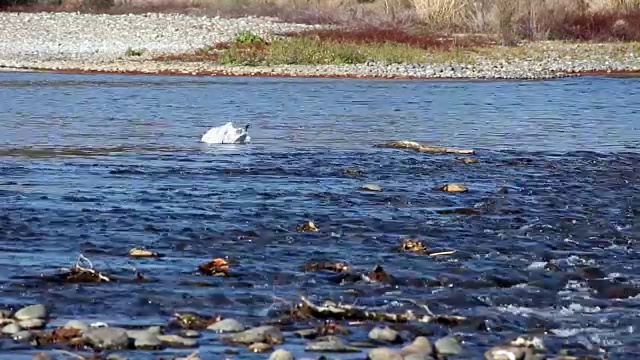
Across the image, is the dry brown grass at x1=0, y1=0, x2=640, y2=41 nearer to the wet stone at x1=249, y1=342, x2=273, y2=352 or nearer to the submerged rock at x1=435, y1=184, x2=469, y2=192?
the submerged rock at x1=435, y1=184, x2=469, y2=192

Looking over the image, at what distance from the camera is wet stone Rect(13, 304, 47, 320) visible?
22.5 feet

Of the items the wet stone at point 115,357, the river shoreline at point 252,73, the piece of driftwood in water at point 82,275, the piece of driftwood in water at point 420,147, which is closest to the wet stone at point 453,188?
the piece of driftwood in water at point 420,147

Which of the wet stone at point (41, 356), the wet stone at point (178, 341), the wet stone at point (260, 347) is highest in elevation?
the wet stone at point (41, 356)

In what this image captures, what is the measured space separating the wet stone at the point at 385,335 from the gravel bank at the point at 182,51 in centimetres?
2828

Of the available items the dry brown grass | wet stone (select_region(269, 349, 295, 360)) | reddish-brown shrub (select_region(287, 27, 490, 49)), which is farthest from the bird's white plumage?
the dry brown grass

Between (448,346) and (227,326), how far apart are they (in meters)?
1.22

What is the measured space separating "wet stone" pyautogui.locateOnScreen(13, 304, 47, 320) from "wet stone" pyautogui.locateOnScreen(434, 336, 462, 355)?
2.16 metres

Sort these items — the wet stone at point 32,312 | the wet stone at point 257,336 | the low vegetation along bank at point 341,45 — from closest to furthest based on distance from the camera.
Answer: the wet stone at point 257,336, the wet stone at point 32,312, the low vegetation along bank at point 341,45

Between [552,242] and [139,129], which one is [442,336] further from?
[139,129]

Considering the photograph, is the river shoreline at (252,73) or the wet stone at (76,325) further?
the river shoreline at (252,73)

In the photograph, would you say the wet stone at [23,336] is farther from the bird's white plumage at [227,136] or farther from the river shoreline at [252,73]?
the river shoreline at [252,73]

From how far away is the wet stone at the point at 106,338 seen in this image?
6320 mm

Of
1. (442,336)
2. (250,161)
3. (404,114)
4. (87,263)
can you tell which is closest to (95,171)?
(250,161)

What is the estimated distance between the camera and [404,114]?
23.5m
